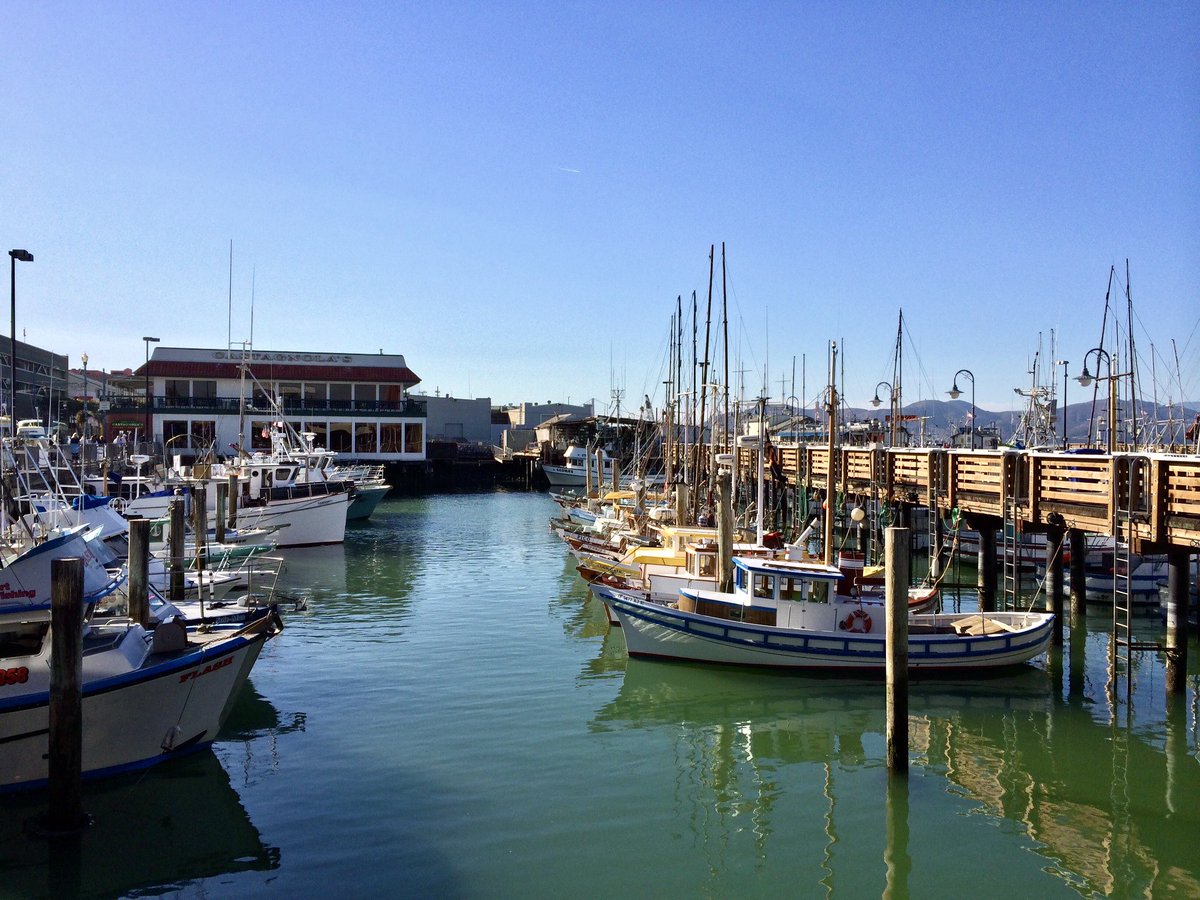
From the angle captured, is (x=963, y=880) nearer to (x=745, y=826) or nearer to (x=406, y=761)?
(x=745, y=826)

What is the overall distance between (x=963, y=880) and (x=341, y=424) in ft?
252

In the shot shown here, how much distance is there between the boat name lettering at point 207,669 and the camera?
49.0 feet

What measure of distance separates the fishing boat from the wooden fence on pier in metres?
2.87

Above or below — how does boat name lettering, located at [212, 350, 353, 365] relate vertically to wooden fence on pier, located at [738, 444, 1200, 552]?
above

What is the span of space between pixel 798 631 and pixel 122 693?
13468 mm

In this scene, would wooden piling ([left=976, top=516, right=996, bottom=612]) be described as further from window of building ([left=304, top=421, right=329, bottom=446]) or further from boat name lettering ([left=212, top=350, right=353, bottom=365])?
boat name lettering ([left=212, top=350, right=353, bottom=365])

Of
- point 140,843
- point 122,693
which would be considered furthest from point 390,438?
point 140,843

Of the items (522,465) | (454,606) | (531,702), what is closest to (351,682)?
(531,702)

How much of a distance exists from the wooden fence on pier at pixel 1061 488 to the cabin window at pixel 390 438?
2329 inches

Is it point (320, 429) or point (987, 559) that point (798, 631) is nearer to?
point (987, 559)

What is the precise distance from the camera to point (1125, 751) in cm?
1650

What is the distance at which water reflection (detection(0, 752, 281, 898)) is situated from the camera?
11.6 meters

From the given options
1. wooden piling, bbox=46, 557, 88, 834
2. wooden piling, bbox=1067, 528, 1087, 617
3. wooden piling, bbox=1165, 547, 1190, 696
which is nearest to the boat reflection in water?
wooden piling, bbox=1165, 547, 1190, 696

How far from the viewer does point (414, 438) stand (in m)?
84.2
